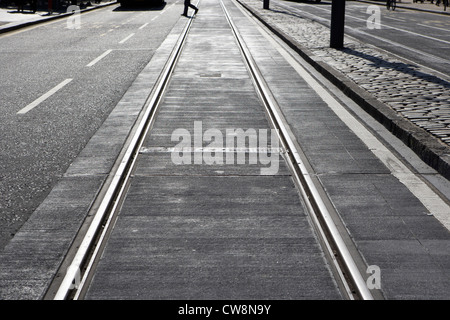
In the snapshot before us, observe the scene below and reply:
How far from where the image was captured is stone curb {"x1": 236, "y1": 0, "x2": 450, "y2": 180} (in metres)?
6.02

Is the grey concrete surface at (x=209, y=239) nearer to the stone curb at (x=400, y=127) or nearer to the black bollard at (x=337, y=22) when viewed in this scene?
the stone curb at (x=400, y=127)

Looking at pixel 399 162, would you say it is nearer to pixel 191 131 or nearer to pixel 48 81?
pixel 191 131

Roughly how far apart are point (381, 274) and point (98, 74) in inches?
373

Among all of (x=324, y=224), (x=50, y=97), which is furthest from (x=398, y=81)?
(x=324, y=224)

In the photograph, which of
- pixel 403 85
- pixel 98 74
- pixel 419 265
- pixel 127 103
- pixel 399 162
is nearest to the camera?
pixel 419 265

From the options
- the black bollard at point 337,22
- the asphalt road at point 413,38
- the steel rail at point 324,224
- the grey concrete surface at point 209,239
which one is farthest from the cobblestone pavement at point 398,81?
the grey concrete surface at point 209,239

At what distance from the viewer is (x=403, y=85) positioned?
10023mm

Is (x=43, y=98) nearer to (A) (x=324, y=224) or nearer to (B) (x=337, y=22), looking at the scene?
(A) (x=324, y=224)

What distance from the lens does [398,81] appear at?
1045cm

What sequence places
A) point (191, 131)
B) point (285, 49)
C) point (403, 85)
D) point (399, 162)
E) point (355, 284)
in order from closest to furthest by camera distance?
point (355, 284) → point (399, 162) → point (191, 131) → point (403, 85) → point (285, 49)

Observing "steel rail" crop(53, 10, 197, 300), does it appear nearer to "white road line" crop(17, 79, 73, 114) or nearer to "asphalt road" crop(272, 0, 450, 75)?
"white road line" crop(17, 79, 73, 114)

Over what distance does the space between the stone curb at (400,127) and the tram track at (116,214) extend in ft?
4.02

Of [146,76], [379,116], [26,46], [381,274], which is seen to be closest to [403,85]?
[379,116]

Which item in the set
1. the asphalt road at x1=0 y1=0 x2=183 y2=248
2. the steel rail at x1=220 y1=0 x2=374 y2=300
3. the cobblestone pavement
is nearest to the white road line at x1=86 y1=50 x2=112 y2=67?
the asphalt road at x1=0 y1=0 x2=183 y2=248
